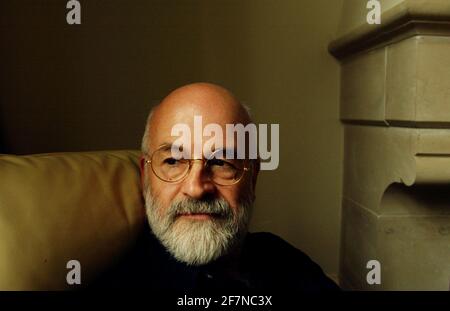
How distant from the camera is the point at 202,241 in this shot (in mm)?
883

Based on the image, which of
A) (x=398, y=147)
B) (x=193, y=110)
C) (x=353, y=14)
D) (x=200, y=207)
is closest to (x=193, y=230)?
(x=200, y=207)

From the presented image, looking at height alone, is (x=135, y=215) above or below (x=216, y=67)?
below

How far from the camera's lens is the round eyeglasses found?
0.90m

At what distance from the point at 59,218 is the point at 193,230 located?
0.28m

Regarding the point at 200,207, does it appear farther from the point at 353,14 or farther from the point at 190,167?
the point at 353,14

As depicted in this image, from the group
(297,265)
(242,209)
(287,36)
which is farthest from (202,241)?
(287,36)

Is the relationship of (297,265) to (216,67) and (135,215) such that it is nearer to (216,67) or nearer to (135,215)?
(135,215)

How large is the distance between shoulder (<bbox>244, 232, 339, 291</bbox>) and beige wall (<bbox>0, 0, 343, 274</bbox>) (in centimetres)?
34

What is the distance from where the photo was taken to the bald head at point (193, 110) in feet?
3.08

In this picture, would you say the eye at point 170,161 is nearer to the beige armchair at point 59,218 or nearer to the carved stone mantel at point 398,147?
the beige armchair at point 59,218

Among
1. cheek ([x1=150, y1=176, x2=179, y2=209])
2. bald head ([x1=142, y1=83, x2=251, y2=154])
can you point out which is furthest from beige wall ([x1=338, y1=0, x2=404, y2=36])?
cheek ([x1=150, y1=176, x2=179, y2=209])

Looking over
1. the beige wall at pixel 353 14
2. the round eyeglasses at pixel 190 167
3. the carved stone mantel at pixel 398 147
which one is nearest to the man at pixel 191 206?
the round eyeglasses at pixel 190 167
